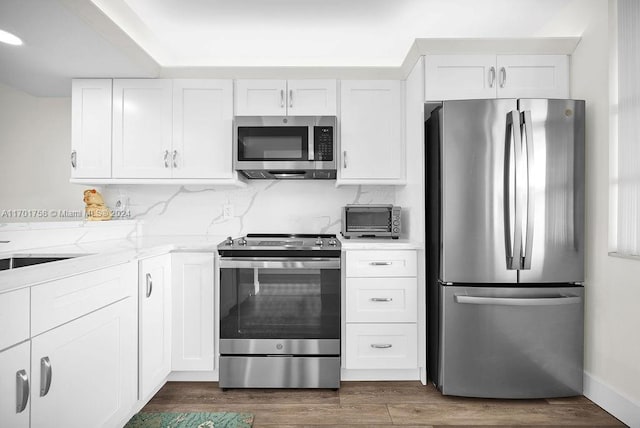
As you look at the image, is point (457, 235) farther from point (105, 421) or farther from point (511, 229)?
point (105, 421)

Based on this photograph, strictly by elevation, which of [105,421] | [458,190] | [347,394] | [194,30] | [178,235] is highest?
[194,30]

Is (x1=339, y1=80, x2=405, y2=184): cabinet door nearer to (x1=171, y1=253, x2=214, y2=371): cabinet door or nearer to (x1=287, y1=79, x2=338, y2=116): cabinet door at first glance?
(x1=287, y1=79, x2=338, y2=116): cabinet door

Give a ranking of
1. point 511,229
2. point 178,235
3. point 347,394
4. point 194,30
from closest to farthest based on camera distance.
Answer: point 511,229, point 347,394, point 194,30, point 178,235

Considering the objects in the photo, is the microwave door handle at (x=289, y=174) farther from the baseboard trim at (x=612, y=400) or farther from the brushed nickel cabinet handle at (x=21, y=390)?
the baseboard trim at (x=612, y=400)

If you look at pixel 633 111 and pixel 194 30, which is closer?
pixel 633 111

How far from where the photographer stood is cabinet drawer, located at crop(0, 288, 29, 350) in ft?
3.66

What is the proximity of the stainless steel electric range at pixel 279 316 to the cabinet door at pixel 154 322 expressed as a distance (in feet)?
1.12

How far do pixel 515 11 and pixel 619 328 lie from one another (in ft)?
6.69

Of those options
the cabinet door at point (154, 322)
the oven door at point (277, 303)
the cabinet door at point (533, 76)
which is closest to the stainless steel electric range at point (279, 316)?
the oven door at point (277, 303)

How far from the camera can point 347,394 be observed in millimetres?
2355

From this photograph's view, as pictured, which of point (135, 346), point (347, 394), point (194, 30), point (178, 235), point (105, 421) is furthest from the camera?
point (178, 235)

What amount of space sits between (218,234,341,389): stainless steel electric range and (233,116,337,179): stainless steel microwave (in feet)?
2.03

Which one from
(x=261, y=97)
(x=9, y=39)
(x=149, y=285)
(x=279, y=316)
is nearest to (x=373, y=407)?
(x=279, y=316)

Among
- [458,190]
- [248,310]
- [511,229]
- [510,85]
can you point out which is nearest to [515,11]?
[510,85]
